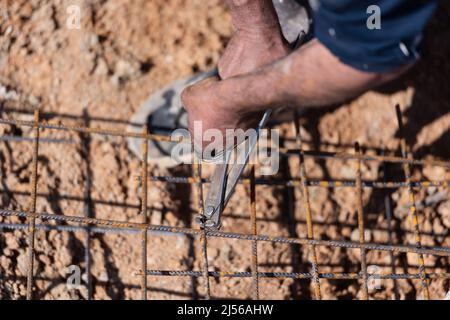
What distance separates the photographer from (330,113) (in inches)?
72.7

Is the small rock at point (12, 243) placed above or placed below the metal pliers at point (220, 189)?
→ below

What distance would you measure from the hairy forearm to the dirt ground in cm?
70

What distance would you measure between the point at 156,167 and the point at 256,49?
606 millimetres

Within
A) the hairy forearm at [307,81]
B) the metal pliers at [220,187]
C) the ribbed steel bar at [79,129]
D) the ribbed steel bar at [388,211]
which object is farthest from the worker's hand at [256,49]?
the ribbed steel bar at [388,211]

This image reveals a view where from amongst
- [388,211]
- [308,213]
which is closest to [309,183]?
[308,213]

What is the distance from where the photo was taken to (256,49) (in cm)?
129

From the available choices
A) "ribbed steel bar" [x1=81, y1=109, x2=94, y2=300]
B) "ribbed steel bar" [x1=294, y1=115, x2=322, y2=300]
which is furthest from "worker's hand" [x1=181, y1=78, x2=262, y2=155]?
"ribbed steel bar" [x1=81, y1=109, x2=94, y2=300]

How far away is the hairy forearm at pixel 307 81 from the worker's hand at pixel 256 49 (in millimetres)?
195

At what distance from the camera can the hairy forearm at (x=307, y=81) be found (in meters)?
0.92

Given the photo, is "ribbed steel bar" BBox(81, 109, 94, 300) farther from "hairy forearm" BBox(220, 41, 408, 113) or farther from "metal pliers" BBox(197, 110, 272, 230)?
"hairy forearm" BBox(220, 41, 408, 113)

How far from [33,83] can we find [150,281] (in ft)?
2.40

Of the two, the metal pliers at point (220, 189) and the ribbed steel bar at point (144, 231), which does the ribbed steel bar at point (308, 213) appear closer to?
the metal pliers at point (220, 189)

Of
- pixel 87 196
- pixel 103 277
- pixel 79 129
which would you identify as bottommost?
pixel 103 277

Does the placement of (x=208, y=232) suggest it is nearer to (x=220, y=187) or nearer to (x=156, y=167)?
(x=220, y=187)
